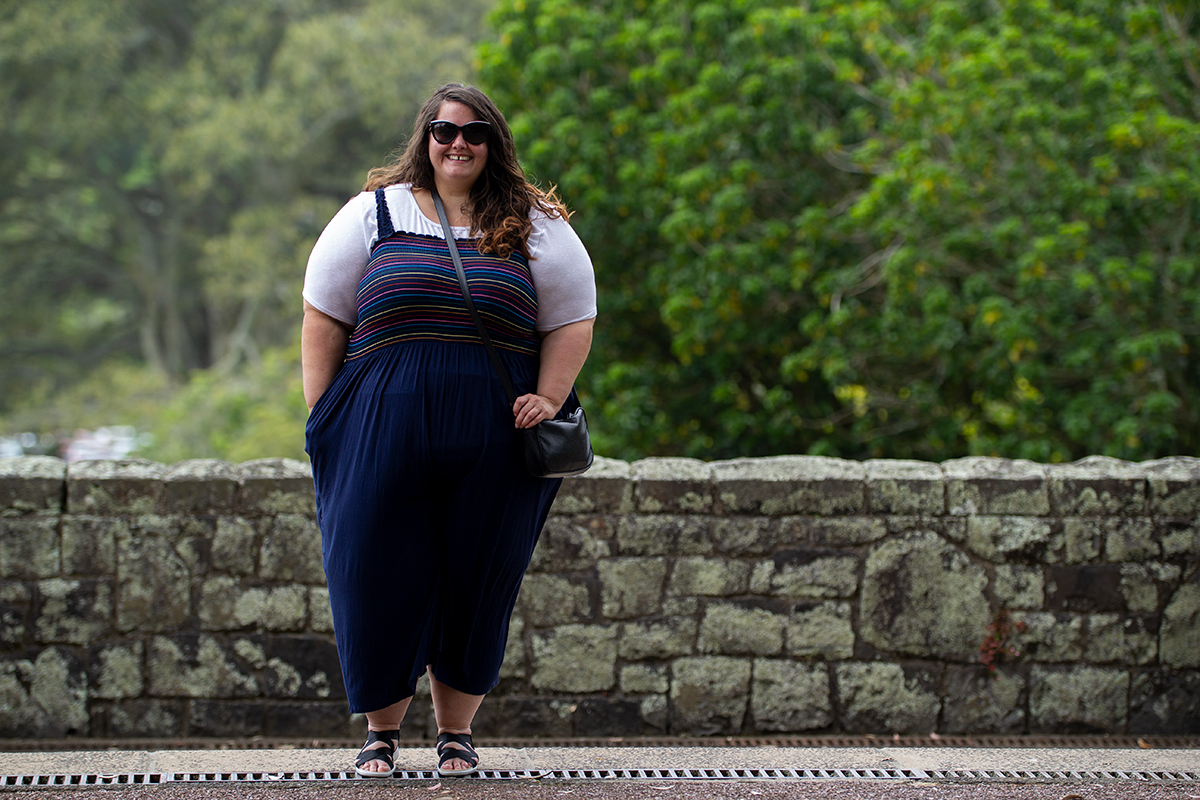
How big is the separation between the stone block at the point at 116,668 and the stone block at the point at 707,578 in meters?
1.75

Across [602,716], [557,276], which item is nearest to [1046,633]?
[602,716]

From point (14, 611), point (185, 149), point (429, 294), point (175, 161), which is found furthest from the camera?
point (175, 161)

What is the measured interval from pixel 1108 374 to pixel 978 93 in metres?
1.96

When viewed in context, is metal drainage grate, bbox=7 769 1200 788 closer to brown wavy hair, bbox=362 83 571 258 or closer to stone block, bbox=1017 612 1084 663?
stone block, bbox=1017 612 1084 663

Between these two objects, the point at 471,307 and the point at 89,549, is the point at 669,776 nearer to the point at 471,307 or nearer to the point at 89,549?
the point at 471,307

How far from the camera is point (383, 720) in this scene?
278cm

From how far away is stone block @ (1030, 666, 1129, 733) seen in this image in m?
3.62

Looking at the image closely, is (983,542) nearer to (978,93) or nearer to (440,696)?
(440,696)

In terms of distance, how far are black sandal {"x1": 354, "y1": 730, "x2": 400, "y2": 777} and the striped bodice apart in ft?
3.23

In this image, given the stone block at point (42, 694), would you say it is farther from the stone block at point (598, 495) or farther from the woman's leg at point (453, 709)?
the stone block at point (598, 495)

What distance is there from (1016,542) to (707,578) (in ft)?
3.38

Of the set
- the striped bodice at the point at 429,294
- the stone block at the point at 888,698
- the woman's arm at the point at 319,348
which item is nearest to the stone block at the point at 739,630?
the stone block at the point at 888,698

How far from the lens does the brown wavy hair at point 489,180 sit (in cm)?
263

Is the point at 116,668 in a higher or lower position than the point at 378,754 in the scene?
higher
